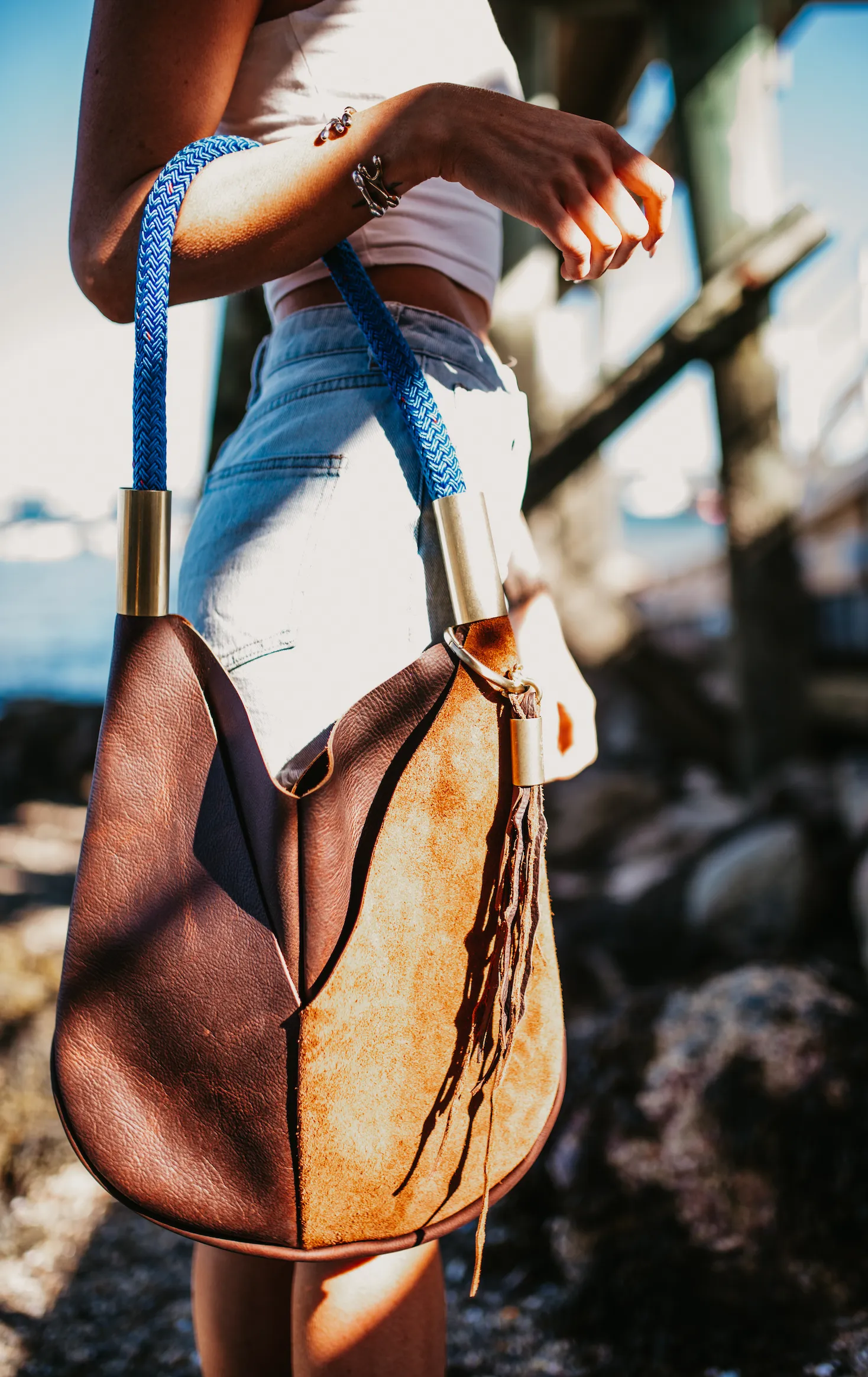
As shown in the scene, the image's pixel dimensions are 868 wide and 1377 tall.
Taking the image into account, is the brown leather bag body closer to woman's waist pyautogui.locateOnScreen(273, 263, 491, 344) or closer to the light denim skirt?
the light denim skirt

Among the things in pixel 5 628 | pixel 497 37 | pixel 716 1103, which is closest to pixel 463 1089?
pixel 497 37

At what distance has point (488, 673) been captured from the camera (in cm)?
73

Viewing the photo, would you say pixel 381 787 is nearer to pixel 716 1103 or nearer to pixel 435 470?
pixel 435 470

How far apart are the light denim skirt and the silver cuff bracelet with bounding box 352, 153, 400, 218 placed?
0.36 ft

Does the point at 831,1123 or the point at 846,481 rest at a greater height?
the point at 846,481

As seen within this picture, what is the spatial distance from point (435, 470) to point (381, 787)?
10.3 inches

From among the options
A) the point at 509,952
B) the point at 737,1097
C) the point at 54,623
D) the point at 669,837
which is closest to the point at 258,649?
the point at 509,952

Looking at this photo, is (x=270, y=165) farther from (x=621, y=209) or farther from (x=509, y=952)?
(x=509, y=952)

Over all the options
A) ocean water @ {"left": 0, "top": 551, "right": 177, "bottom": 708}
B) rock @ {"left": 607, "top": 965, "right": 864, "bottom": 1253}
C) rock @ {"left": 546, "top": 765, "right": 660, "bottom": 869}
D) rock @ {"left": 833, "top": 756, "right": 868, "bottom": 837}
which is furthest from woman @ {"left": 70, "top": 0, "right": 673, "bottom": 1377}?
ocean water @ {"left": 0, "top": 551, "right": 177, "bottom": 708}

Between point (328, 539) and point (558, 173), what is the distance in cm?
32

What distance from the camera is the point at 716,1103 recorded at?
1854 millimetres

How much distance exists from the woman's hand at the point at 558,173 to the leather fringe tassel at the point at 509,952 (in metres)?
0.35

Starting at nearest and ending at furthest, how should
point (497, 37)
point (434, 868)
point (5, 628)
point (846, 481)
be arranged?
point (434, 868), point (497, 37), point (846, 481), point (5, 628)

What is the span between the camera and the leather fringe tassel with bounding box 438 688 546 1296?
0.74 m
